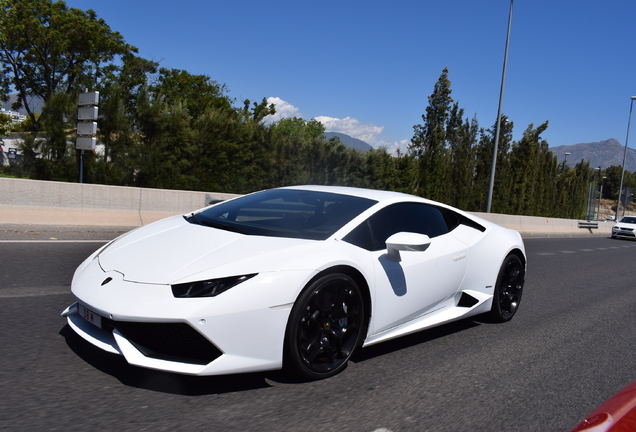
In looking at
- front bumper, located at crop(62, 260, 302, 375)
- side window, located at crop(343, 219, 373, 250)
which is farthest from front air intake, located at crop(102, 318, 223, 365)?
side window, located at crop(343, 219, 373, 250)

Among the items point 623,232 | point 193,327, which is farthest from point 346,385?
point 623,232

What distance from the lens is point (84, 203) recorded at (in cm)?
1081

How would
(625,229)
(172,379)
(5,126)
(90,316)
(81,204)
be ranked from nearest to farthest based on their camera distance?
(90,316)
(172,379)
(81,204)
(625,229)
(5,126)

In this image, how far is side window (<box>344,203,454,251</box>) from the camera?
12.8ft

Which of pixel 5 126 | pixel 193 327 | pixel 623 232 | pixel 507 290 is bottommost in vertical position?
pixel 623 232

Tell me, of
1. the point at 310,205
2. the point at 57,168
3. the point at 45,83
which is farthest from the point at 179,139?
the point at 45,83

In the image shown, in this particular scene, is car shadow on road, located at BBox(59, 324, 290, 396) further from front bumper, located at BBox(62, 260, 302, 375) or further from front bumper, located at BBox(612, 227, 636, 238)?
front bumper, located at BBox(612, 227, 636, 238)

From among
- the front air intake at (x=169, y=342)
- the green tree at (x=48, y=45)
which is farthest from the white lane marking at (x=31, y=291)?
the green tree at (x=48, y=45)

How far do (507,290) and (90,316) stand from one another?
4026 millimetres

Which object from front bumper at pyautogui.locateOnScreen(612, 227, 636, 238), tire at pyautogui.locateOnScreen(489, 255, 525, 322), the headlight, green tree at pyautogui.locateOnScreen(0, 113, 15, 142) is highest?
green tree at pyautogui.locateOnScreen(0, 113, 15, 142)

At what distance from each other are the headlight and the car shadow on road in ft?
1.95

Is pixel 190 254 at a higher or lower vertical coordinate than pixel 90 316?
higher

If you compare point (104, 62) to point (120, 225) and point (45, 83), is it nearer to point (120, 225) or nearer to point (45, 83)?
point (45, 83)

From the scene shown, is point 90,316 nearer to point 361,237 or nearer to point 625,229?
point 361,237
